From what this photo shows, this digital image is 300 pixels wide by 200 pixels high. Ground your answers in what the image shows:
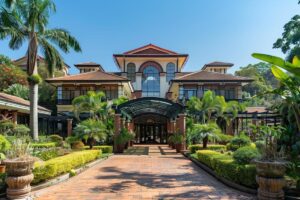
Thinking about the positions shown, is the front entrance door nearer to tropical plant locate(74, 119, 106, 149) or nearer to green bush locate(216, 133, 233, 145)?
green bush locate(216, 133, 233, 145)

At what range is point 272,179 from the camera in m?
6.91

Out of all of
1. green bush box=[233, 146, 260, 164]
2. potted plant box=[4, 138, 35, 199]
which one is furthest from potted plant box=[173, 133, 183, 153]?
potted plant box=[4, 138, 35, 199]

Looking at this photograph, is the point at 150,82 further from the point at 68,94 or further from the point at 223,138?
the point at 223,138

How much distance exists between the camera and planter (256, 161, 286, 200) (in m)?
6.85

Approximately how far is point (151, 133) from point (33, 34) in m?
17.7

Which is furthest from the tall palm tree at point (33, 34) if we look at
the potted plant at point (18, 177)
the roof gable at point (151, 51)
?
the roof gable at point (151, 51)

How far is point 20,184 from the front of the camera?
24.0 feet

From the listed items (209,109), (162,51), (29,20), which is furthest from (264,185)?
(162,51)

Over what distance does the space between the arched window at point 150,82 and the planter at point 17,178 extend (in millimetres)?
35509

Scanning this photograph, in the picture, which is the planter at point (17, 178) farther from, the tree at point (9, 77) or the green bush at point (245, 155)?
the tree at point (9, 77)

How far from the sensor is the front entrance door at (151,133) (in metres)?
32.7

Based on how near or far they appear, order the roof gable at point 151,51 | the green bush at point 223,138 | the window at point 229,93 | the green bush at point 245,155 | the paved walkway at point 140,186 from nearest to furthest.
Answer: the paved walkway at point 140,186
the green bush at point 245,155
the green bush at point 223,138
the window at point 229,93
the roof gable at point 151,51

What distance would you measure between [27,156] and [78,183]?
8.08ft

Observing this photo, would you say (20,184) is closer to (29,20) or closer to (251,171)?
(251,171)
